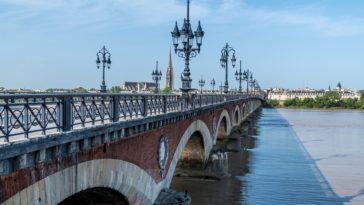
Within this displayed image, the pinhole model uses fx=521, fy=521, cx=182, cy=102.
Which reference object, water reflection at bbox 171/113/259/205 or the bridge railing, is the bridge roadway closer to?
the bridge railing

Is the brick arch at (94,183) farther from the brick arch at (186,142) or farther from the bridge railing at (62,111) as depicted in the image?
the brick arch at (186,142)

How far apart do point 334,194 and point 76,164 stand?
20.0 meters

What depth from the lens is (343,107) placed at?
188 meters

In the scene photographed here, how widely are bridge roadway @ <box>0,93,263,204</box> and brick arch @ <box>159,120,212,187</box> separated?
0.18 m

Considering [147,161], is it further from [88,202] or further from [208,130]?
[208,130]

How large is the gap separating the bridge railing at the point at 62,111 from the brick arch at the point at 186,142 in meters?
3.06

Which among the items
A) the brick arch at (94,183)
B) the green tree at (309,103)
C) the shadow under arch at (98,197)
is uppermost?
the brick arch at (94,183)

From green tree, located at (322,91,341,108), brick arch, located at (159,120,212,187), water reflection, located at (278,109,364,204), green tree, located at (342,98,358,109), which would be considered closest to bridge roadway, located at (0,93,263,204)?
brick arch, located at (159,120,212,187)

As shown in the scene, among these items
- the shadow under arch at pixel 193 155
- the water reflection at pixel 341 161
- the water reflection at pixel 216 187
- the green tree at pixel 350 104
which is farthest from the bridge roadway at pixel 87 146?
the green tree at pixel 350 104

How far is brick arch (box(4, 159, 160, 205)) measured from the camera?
8617 mm

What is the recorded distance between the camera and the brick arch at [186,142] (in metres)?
19.8

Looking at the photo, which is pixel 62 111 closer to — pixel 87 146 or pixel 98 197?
pixel 87 146

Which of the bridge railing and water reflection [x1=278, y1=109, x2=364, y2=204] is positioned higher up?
the bridge railing

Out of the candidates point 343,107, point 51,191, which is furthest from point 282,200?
point 343,107
